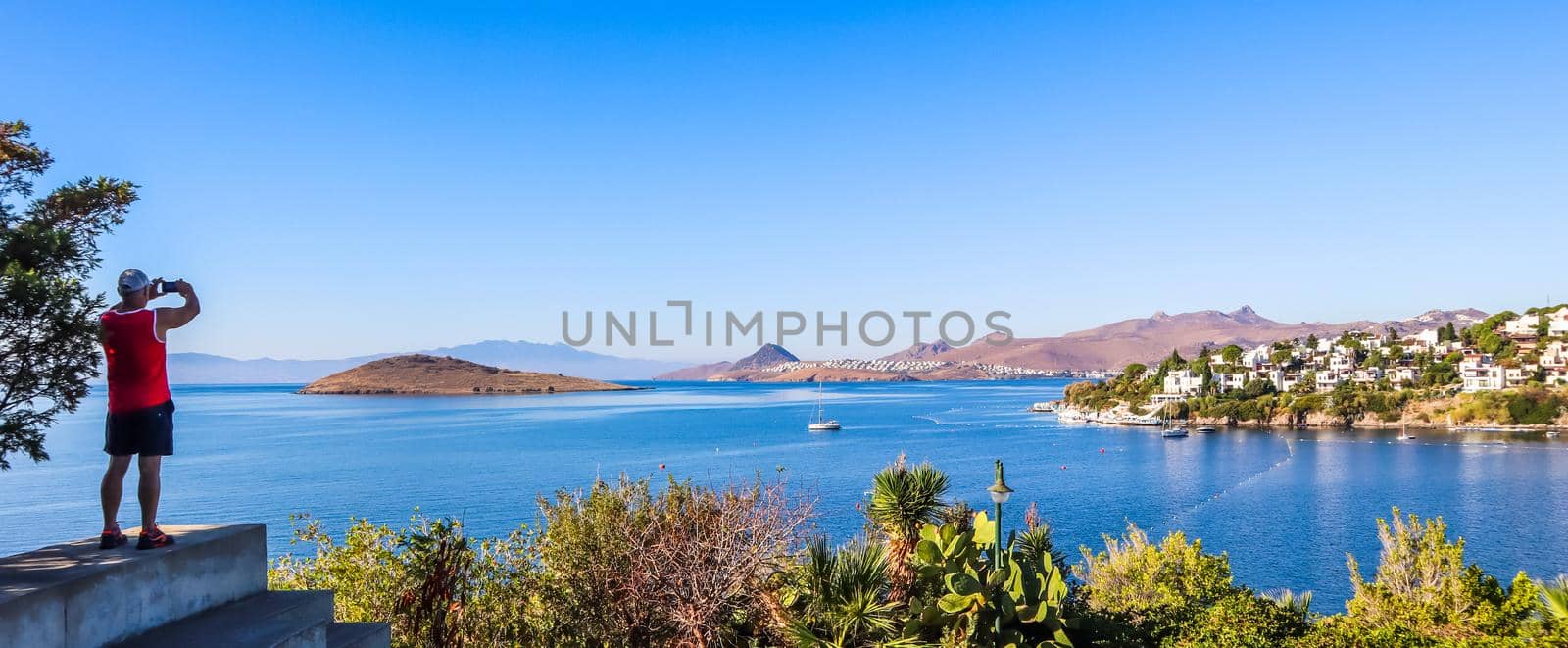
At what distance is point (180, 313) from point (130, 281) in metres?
0.37

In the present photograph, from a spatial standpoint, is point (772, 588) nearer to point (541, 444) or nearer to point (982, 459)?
point (982, 459)

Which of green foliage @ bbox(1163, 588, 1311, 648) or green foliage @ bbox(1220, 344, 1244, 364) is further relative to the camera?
green foliage @ bbox(1220, 344, 1244, 364)

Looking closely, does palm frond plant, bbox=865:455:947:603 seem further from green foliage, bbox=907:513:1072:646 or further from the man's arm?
the man's arm

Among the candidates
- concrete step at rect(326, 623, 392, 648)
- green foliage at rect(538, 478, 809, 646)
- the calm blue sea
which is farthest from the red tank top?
the calm blue sea

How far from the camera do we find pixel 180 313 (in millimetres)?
5859

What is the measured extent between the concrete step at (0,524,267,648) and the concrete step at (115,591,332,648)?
0.09 metres

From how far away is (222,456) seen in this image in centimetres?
6506

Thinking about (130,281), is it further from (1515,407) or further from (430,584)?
(1515,407)

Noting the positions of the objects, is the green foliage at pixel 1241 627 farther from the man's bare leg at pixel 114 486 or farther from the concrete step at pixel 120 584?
the man's bare leg at pixel 114 486

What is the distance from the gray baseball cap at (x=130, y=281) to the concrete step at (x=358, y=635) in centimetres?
290

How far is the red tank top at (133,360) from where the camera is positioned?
565cm

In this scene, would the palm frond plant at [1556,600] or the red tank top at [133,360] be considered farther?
the palm frond plant at [1556,600]

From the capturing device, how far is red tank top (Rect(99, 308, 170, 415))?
5.65 meters

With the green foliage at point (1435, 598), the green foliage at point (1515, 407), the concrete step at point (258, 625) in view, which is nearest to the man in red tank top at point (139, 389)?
the concrete step at point (258, 625)
